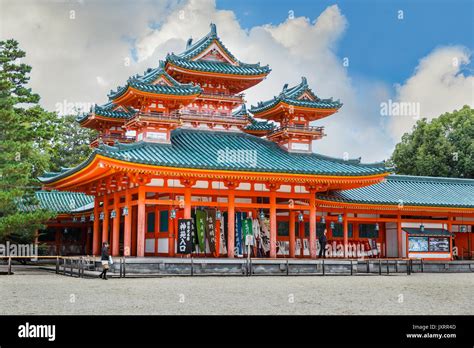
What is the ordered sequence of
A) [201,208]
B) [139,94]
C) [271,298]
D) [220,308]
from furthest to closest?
1. [201,208]
2. [139,94]
3. [271,298]
4. [220,308]

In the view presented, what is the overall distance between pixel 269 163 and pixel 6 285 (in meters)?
14.8

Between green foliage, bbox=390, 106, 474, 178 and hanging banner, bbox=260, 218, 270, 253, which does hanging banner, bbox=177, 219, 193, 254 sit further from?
green foliage, bbox=390, 106, 474, 178

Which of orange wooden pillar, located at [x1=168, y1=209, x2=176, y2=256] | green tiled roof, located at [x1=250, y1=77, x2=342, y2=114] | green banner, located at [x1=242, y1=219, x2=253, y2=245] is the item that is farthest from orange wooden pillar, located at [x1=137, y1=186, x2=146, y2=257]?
green tiled roof, located at [x1=250, y1=77, x2=342, y2=114]

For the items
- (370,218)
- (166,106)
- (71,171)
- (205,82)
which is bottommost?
(370,218)

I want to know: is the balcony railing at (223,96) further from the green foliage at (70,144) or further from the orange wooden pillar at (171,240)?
the green foliage at (70,144)

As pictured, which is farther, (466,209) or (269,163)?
(466,209)

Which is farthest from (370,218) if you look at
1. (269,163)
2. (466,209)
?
(269,163)

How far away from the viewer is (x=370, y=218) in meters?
39.3

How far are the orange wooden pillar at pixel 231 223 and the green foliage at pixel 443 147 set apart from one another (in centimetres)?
3231

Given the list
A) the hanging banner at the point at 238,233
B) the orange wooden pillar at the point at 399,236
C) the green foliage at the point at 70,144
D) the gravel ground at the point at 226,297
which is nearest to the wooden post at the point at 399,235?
the orange wooden pillar at the point at 399,236

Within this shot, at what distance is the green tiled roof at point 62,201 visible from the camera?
42.0m

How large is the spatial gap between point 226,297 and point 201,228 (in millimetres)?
14236

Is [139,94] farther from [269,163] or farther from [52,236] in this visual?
[52,236]

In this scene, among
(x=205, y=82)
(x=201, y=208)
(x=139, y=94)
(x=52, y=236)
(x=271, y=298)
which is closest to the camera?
(x=271, y=298)
